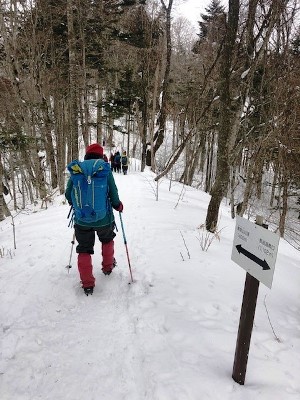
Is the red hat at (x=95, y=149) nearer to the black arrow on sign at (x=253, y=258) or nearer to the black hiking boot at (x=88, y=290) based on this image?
the black hiking boot at (x=88, y=290)

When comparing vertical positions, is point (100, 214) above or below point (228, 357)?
above

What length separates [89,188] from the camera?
13.4 ft

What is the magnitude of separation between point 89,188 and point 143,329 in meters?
1.83

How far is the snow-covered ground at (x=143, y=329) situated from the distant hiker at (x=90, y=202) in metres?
0.51

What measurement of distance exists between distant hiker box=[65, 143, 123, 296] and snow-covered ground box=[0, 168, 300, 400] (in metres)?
0.51

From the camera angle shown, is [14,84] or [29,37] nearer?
[14,84]

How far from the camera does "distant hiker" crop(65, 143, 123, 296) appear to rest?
4023 millimetres

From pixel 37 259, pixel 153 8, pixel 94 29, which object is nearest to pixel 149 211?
pixel 37 259

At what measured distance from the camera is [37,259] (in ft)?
17.8

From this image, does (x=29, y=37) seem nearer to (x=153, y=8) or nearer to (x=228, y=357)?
(x=153, y=8)

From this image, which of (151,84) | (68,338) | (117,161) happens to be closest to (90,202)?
(68,338)

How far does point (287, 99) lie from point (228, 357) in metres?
9.30

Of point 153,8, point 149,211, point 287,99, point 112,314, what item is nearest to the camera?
point 112,314

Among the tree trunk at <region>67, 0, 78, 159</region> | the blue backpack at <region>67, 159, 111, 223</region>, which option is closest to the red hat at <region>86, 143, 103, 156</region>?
the blue backpack at <region>67, 159, 111, 223</region>
